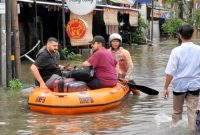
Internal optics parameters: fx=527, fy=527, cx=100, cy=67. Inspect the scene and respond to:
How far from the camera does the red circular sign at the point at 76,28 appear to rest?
17.7m

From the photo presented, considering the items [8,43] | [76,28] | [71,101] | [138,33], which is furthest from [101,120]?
[138,33]

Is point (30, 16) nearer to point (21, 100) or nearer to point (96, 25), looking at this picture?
point (96, 25)

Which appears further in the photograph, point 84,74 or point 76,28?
point 76,28

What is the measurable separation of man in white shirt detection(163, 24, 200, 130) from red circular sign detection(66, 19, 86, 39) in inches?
409

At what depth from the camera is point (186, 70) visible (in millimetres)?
7410

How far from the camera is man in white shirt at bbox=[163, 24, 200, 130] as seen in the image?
736 cm

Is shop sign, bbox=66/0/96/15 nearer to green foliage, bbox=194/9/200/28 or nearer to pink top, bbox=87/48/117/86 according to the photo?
pink top, bbox=87/48/117/86

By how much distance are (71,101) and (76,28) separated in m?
8.53

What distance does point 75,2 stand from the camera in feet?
54.9

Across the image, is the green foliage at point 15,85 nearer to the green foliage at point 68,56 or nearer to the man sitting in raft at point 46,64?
the man sitting in raft at point 46,64

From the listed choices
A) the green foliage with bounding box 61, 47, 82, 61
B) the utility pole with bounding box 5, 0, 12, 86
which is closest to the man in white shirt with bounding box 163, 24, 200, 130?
the utility pole with bounding box 5, 0, 12, 86

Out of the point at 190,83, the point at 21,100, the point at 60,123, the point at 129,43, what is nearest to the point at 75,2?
the point at 21,100

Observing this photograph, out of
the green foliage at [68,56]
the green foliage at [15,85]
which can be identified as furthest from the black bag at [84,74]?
the green foliage at [68,56]

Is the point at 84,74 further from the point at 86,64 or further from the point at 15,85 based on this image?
the point at 15,85
